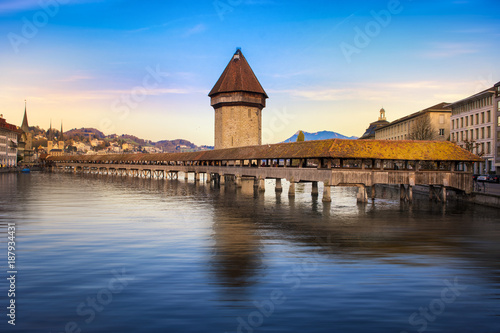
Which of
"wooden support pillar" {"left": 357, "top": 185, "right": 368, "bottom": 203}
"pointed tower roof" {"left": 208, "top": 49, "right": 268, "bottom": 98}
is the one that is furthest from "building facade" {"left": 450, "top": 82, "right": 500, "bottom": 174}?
"pointed tower roof" {"left": 208, "top": 49, "right": 268, "bottom": 98}

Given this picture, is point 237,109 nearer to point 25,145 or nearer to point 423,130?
point 423,130

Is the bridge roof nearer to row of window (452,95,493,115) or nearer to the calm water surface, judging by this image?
the calm water surface

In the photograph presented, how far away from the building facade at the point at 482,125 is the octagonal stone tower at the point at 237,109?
95.3ft

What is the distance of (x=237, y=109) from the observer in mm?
63844

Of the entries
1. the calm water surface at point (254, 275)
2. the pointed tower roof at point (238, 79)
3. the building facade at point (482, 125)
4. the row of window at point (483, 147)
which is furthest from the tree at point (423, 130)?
the calm water surface at point (254, 275)

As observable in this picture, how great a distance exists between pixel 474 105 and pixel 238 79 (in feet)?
110

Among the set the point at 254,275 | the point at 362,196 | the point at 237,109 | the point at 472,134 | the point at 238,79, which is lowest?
the point at 254,275

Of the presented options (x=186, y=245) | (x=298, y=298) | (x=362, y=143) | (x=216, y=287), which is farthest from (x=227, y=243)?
(x=362, y=143)

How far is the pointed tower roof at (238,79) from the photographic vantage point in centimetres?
6384

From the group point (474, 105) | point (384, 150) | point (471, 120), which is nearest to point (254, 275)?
point (384, 150)

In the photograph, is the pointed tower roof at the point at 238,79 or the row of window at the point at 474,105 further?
the pointed tower roof at the point at 238,79

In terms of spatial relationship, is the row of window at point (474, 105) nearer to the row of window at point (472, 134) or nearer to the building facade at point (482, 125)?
the building facade at point (482, 125)

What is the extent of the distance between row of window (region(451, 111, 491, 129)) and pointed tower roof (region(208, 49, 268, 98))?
94.2 feet

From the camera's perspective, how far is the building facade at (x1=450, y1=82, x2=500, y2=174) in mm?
45688
